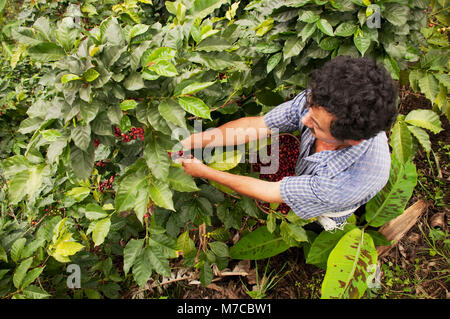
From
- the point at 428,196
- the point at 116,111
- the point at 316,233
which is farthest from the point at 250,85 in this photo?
the point at 428,196

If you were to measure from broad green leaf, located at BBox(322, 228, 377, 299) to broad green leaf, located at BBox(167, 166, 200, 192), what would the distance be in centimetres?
124

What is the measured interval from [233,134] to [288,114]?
31 centimetres

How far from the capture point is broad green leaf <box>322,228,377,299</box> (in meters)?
1.87

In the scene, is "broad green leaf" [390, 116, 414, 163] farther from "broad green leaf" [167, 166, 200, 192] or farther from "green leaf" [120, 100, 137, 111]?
"green leaf" [120, 100, 137, 111]

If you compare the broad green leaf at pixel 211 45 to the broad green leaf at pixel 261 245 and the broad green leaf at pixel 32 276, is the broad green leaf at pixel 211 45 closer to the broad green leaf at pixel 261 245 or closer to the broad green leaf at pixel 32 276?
the broad green leaf at pixel 32 276

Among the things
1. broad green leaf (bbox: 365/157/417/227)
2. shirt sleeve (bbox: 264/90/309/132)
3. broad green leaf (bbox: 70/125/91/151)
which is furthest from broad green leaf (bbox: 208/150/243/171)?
broad green leaf (bbox: 365/157/417/227)

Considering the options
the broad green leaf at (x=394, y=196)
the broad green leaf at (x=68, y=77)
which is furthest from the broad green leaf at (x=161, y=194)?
the broad green leaf at (x=394, y=196)

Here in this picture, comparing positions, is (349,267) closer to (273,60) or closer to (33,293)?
(273,60)

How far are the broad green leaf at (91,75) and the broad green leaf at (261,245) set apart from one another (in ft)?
5.24

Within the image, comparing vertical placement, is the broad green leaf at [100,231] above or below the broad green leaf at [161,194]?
below

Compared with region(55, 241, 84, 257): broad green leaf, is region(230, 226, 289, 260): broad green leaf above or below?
below

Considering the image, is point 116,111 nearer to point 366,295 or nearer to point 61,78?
point 61,78

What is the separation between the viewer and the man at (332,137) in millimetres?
1198

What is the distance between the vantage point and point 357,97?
1183mm
